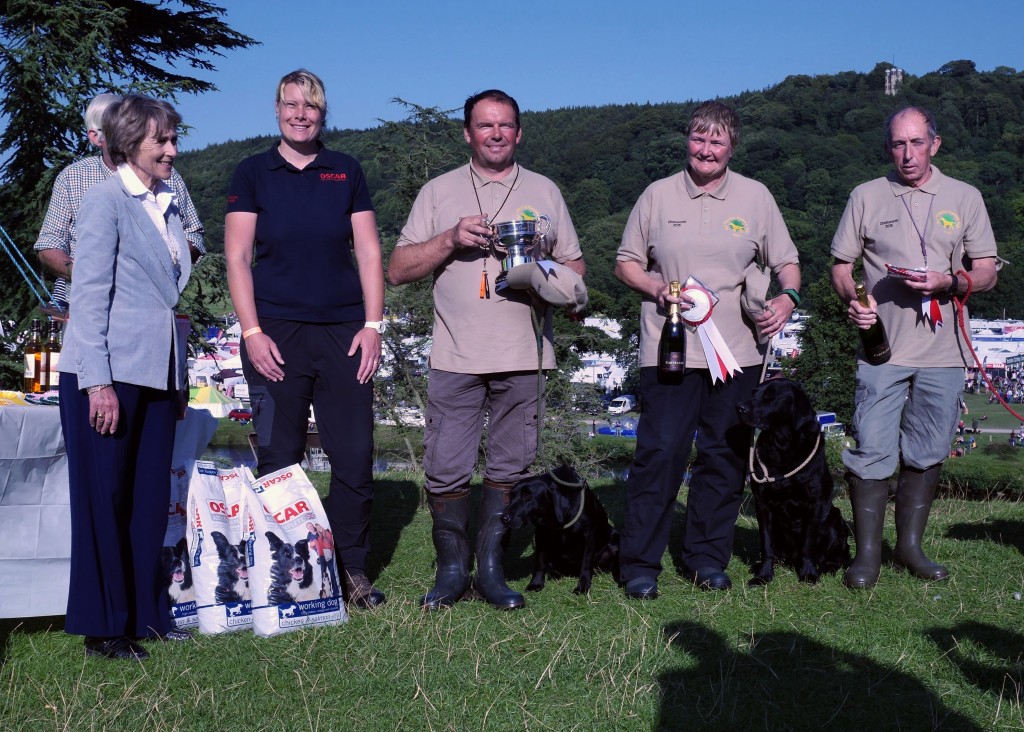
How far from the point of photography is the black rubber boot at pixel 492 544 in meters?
3.99

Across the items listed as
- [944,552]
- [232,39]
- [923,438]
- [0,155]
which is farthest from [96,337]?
[232,39]

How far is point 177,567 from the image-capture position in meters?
3.53

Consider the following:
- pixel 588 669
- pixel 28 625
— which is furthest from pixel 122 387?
pixel 588 669

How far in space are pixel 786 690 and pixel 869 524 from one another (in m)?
1.54

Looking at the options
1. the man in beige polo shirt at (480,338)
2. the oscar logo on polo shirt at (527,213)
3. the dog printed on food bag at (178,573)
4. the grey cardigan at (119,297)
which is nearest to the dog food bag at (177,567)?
the dog printed on food bag at (178,573)

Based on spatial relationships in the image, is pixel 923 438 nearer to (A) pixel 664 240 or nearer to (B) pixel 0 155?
(A) pixel 664 240

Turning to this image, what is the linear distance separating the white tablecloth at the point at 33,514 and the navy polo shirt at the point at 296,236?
903 mm

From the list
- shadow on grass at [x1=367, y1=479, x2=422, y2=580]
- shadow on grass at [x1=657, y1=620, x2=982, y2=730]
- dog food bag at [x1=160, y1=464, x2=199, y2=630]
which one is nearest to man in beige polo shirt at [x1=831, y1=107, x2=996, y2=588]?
shadow on grass at [x1=657, y1=620, x2=982, y2=730]

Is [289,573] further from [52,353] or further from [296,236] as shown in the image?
[52,353]

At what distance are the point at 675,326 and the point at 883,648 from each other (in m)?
1.42

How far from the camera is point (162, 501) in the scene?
3.41m

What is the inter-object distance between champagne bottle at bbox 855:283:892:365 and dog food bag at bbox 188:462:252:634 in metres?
2.62

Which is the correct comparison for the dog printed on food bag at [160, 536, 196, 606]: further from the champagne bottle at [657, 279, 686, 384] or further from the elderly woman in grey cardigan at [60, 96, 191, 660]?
the champagne bottle at [657, 279, 686, 384]

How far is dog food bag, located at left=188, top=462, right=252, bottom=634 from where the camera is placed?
3.51 metres
